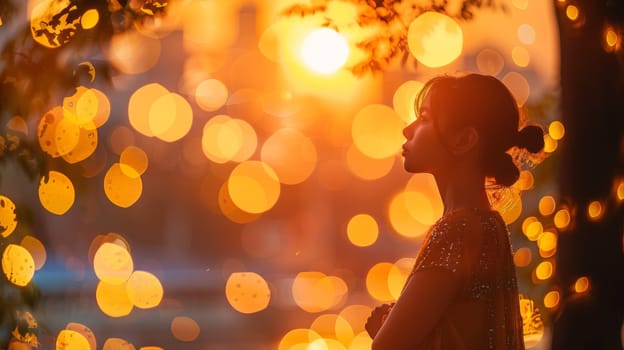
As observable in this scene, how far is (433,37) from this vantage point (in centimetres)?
506

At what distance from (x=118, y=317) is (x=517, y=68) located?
1842cm

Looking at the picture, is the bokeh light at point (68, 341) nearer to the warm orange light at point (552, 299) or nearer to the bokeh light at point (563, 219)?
the warm orange light at point (552, 299)

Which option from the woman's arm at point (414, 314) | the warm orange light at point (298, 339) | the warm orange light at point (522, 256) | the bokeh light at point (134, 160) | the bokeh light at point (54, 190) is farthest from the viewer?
the bokeh light at point (134, 160)

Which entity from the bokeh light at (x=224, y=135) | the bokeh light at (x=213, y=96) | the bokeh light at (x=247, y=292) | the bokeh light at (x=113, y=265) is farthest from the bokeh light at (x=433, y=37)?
the bokeh light at (x=224, y=135)

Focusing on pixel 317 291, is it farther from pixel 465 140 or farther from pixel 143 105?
pixel 465 140

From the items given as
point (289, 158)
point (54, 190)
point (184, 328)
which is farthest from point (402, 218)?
point (54, 190)

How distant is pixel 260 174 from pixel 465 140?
3770 cm

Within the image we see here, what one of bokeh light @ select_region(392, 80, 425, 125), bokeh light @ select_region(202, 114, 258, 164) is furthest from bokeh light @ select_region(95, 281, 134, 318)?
bokeh light @ select_region(392, 80, 425, 125)

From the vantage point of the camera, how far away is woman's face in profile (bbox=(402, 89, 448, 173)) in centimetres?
Result: 293

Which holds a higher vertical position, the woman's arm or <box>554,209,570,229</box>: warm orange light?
<box>554,209,570,229</box>: warm orange light

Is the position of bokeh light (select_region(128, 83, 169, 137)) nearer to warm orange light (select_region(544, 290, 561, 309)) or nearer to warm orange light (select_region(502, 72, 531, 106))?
warm orange light (select_region(502, 72, 531, 106))

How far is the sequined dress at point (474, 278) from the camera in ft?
9.03

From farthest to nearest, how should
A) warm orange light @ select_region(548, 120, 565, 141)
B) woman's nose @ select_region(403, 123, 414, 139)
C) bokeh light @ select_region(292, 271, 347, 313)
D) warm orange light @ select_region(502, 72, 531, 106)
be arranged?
1. bokeh light @ select_region(292, 271, 347, 313)
2. warm orange light @ select_region(502, 72, 531, 106)
3. warm orange light @ select_region(548, 120, 565, 141)
4. woman's nose @ select_region(403, 123, 414, 139)

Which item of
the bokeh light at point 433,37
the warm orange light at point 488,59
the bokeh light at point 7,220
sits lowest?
the bokeh light at point 7,220
